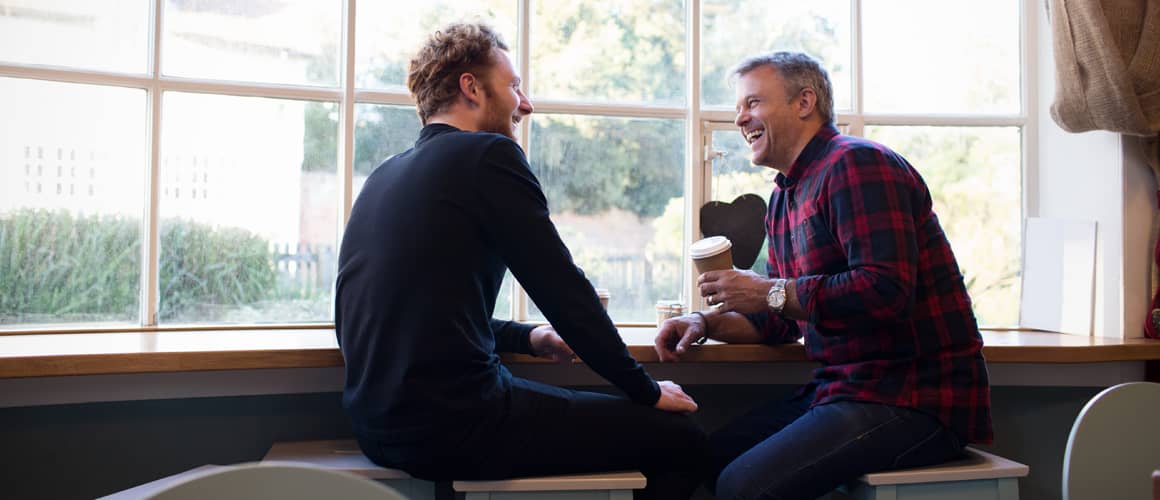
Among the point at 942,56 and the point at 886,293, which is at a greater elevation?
the point at 942,56

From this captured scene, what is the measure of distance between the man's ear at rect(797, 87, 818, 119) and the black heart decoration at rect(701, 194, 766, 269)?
3.09ft

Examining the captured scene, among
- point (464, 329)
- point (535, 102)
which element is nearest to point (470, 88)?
point (464, 329)

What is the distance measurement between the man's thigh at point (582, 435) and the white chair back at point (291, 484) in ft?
2.68

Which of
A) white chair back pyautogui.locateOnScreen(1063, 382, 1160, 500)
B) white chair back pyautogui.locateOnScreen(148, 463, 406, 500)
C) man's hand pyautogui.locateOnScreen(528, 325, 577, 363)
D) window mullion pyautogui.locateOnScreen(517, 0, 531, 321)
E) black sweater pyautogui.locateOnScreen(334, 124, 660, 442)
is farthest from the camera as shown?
window mullion pyautogui.locateOnScreen(517, 0, 531, 321)

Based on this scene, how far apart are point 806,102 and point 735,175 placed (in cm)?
106

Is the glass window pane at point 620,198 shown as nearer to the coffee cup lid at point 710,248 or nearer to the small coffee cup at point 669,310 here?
the small coffee cup at point 669,310

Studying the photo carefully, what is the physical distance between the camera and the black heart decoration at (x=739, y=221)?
302 centimetres

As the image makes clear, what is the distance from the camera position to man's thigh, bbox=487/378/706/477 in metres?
1.71

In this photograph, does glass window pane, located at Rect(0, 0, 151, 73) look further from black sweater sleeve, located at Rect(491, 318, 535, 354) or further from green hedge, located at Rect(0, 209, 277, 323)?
black sweater sleeve, located at Rect(491, 318, 535, 354)

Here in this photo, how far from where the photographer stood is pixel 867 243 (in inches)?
70.2

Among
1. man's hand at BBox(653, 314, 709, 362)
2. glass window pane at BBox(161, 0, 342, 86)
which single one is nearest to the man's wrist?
man's hand at BBox(653, 314, 709, 362)

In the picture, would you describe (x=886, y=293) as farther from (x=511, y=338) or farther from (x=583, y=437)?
(x=511, y=338)

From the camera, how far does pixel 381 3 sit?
2949mm

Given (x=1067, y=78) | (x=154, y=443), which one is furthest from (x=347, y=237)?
(x=1067, y=78)
